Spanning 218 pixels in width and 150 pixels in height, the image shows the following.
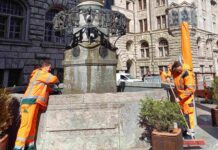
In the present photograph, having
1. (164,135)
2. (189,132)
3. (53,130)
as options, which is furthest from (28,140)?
(189,132)

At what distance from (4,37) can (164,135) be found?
16751mm

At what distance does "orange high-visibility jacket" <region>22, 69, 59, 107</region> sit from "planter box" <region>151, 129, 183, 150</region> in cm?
244

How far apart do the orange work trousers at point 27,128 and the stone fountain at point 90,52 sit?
2039 millimetres

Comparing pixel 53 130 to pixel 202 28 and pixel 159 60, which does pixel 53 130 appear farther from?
pixel 202 28

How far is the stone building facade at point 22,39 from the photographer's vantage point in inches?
639

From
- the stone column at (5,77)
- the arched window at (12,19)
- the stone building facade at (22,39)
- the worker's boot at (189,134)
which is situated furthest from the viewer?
the arched window at (12,19)

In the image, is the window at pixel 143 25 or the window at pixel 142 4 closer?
the window at pixel 143 25

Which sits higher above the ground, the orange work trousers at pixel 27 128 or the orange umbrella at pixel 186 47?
the orange umbrella at pixel 186 47

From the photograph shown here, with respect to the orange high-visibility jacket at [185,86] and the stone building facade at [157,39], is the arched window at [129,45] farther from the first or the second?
the orange high-visibility jacket at [185,86]

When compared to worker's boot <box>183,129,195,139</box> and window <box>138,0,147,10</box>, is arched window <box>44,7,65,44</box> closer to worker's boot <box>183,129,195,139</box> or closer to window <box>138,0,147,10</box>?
worker's boot <box>183,129,195,139</box>

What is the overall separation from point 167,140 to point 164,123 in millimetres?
331

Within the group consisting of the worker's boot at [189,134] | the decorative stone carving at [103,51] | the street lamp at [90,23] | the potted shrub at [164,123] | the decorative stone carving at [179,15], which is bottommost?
the worker's boot at [189,134]

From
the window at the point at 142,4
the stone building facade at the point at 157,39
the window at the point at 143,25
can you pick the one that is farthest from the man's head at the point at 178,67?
the window at the point at 142,4

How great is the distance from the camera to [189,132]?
15.6 ft
